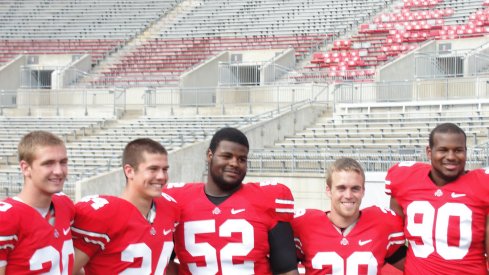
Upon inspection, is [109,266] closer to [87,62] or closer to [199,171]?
[199,171]

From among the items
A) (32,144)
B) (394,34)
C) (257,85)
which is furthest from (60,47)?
(32,144)

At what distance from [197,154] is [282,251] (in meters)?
10.6

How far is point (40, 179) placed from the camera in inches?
142

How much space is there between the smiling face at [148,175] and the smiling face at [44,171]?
40cm

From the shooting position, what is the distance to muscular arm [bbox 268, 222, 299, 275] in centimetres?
407

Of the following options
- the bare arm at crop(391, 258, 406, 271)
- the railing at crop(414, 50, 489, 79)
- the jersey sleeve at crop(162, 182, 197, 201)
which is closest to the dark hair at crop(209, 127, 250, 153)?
the jersey sleeve at crop(162, 182, 197, 201)

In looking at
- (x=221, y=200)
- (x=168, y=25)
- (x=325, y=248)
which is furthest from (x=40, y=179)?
(x=168, y=25)

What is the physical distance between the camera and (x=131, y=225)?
3.91 metres

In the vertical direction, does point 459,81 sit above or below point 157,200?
above

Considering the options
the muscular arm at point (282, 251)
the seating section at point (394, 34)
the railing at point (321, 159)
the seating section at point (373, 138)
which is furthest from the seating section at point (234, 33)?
the muscular arm at point (282, 251)

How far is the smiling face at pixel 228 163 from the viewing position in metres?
4.02

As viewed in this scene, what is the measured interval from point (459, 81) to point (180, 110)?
689cm

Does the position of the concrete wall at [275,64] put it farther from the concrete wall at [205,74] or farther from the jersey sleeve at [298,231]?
Result: the jersey sleeve at [298,231]

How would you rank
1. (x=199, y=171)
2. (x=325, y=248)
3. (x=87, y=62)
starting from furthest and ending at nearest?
(x=87, y=62) < (x=199, y=171) < (x=325, y=248)
